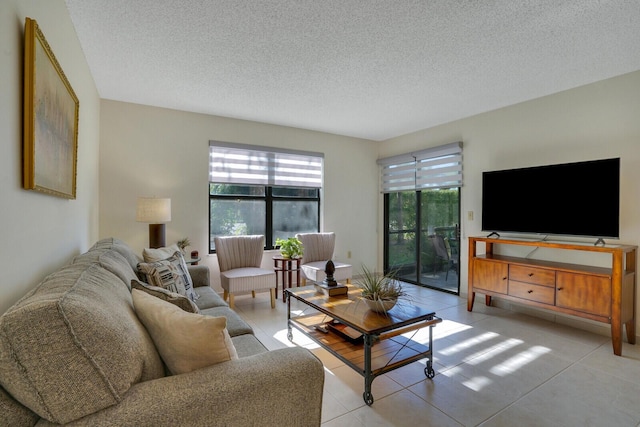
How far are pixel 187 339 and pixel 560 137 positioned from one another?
12.9ft

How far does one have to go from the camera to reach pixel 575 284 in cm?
281

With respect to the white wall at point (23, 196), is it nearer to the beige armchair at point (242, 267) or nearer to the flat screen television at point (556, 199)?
the beige armchair at point (242, 267)

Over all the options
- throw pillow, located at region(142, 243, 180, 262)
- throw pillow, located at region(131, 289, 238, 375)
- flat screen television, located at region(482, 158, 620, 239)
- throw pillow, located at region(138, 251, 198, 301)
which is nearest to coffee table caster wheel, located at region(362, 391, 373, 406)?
throw pillow, located at region(131, 289, 238, 375)

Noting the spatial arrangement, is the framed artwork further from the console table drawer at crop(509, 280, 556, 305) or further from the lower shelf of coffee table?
the console table drawer at crop(509, 280, 556, 305)

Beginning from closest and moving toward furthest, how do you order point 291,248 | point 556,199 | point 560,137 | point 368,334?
point 368,334
point 556,199
point 560,137
point 291,248

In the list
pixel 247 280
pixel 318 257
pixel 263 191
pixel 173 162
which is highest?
pixel 173 162

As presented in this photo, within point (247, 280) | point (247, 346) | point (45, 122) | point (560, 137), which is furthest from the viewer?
point (247, 280)

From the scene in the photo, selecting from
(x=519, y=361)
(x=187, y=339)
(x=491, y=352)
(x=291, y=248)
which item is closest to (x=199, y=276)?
(x=291, y=248)

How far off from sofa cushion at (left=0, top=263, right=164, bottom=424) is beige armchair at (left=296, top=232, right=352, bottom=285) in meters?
3.20

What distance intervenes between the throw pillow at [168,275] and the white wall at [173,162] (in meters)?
1.73

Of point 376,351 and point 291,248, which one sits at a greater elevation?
A: point 291,248

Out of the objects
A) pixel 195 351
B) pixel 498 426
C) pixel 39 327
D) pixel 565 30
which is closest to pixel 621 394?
pixel 498 426

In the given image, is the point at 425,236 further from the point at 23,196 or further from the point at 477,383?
the point at 23,196

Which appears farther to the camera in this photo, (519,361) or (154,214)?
(154,214)
